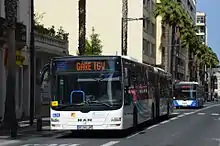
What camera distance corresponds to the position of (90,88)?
20594 millimetres

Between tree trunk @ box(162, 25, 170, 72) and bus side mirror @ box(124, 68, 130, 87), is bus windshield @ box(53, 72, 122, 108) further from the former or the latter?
tree trunk @ box(162, 25, 170, 72)

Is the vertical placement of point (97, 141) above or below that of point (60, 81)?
below

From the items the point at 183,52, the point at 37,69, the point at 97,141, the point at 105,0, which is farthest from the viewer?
the point at 183,52

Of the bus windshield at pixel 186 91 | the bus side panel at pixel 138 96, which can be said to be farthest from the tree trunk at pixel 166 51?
the bus side panel at pixel 138 96

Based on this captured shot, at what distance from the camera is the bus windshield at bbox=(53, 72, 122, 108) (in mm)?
20531

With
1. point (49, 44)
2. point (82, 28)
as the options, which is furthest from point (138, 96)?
point (82, 28)

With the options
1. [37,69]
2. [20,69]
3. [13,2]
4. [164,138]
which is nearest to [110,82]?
[164,138]

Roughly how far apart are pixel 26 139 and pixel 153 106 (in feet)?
35.3

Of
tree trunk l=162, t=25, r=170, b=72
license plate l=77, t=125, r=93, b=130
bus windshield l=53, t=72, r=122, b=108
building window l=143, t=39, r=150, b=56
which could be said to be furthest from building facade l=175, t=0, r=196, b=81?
license plate l=77, t=125, r=93, b=130

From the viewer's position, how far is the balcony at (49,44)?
35906mm

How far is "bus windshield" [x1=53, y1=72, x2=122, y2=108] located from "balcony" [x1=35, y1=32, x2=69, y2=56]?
15145 millimetres

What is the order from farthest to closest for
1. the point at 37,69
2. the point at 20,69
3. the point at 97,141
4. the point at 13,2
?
the point at 37,69, the point at 20,69, the point at 13,2, the point at 97,141

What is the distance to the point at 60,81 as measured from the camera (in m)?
20.6

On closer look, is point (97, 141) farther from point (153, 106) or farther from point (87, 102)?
point (153, 106)
